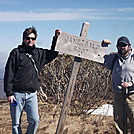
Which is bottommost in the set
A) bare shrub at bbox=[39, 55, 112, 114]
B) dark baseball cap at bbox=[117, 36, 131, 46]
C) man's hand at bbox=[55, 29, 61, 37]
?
bare shrub at bbox=[39, 55, 112, 114]

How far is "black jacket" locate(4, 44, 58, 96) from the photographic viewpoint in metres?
3.46

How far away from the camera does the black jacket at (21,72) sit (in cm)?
346

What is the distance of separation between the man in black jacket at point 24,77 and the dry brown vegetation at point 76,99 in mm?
1532

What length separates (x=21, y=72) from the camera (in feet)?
11.5

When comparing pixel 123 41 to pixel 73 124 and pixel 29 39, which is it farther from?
pixel 73 124

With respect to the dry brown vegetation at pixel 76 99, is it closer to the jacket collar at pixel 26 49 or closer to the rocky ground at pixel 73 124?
the rocky ground at pixel 73 124

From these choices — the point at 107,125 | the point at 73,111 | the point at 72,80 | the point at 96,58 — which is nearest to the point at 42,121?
the point at 73,111

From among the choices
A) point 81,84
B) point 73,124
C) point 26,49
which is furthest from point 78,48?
point 81,84

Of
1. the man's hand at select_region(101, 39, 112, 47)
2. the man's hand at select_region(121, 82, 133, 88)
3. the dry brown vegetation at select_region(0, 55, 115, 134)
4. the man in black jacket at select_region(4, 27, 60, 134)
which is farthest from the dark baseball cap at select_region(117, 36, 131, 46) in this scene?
the dry brown vegetation at select_region(0, 55, 115, 134)

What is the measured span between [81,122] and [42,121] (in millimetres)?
861

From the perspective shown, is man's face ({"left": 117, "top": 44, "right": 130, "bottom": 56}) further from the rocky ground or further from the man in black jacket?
the rocky ground

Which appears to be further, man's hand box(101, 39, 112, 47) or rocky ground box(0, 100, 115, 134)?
rocky ground box(0, 100, 115, 134)

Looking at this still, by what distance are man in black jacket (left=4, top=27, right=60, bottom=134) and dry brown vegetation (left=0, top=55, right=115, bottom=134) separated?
153 centimetres

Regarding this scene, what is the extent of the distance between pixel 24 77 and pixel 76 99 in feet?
10.0
